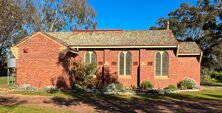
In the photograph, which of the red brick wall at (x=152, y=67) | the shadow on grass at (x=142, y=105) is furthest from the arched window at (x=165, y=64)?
the shadow on grass at (x=142, y=105)

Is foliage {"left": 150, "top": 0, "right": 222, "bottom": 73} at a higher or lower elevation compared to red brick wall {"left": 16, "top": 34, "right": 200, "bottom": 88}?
higher

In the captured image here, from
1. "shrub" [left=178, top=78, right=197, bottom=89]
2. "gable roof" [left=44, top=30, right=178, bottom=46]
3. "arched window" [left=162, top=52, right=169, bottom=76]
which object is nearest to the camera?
"shrub" [left=178, top=78, right=197, bottom=89]

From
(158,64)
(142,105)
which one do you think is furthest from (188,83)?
(142,105)

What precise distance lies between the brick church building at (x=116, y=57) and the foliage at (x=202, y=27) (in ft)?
30.6

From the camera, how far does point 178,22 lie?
1336 inches

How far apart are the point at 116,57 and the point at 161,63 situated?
16.3ft

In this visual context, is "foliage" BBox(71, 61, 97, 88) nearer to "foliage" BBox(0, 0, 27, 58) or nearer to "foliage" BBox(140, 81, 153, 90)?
"foliage" BBox(140, 81, 153, 90)

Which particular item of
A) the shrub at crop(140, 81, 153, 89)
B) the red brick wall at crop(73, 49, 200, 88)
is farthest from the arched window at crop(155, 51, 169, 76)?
the shrub at crop(140, 81, 153, 89)

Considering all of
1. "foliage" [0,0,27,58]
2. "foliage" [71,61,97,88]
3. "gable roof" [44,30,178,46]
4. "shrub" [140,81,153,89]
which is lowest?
"shrub" [140,81,153,89]

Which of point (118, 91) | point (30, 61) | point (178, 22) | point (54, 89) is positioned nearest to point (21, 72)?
point (30, 61)

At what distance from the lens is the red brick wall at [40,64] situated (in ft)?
49.2

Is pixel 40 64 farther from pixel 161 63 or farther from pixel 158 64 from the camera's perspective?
pixel 161 63

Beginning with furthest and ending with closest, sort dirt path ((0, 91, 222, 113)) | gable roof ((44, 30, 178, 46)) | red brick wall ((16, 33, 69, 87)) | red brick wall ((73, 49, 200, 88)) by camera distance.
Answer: gable roof ((44, 30, 178, 46)), red brick wall ((73, 49, 200, 88)), red brick wall ((16, 33, 69, 87)), dirt path ((0, 91, 222, 113))

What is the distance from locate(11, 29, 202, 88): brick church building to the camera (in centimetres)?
1512
